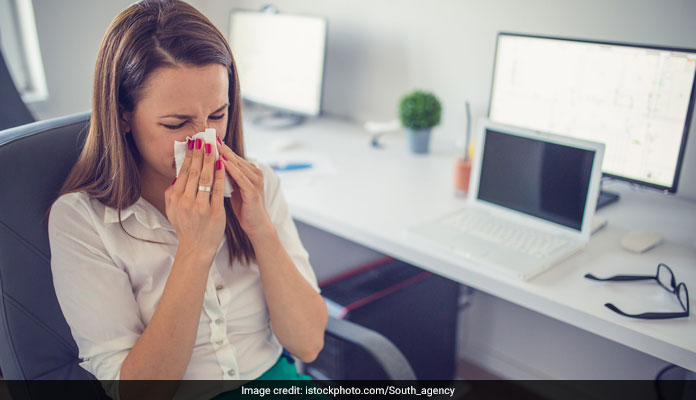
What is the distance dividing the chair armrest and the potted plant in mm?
850

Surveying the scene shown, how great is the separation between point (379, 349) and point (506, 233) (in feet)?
1.44

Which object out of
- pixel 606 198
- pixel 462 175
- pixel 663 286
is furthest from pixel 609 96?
pixel 663 286

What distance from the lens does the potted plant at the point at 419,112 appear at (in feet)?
5.84

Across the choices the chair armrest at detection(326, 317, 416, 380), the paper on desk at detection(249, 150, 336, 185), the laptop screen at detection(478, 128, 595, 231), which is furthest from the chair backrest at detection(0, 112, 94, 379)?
the laptop screen at detection(478, 128, 595, 231)

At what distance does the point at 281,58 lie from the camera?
211 centimetres

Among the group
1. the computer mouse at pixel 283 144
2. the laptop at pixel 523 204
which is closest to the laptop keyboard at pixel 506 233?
the laptop at pixel 523 204

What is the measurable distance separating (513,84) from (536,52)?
103 millimetres

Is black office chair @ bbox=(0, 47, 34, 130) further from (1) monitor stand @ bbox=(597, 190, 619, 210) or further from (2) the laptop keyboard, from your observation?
(1) monitor stand @ bbox=(597, 190, 619, 210)

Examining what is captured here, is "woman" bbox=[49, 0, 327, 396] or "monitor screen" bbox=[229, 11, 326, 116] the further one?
"monitor screen" bbox=[229, 11, 326, 116]

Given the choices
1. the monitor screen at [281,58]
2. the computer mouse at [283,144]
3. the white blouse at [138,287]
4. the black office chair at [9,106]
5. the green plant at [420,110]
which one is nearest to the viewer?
the white blouse at [138,287]

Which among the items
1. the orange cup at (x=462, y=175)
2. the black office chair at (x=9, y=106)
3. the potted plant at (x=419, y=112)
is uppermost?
the black office chair at (x=9, y=106)

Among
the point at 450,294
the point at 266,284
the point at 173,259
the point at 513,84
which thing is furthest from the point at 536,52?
the point at 173,259

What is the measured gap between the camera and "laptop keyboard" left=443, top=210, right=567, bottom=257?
123cm

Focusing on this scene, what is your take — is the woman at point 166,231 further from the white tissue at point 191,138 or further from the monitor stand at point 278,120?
the monitor stand at point 278,120
